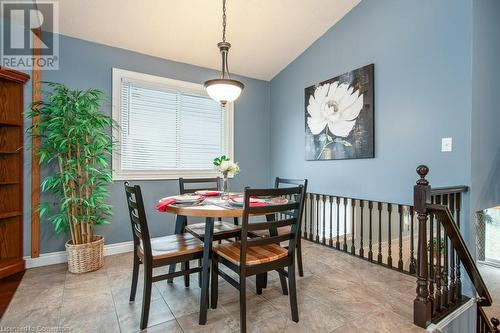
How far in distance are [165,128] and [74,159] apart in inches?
46.9

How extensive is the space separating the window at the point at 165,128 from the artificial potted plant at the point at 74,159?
46cm

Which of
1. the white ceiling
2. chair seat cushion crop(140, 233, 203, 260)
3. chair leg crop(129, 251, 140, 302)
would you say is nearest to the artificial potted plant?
the white ceiling

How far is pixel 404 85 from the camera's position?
2701 millimetres

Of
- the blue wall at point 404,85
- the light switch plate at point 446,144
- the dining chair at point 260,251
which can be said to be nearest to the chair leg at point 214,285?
the dining chair at point 260,251

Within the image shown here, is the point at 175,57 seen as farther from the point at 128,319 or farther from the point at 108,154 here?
the point at 128,319

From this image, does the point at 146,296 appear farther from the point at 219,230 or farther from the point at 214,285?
the point at 219,230

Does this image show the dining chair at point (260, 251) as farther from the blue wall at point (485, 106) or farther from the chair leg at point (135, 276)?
the blue wall at point (485, 106)

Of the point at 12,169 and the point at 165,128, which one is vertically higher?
the point at 165,128

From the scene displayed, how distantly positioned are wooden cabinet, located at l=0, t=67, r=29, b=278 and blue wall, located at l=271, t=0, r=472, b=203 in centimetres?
348

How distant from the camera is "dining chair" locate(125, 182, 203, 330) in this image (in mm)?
1733

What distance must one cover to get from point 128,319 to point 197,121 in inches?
104

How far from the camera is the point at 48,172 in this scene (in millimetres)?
2863

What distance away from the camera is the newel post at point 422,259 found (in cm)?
180

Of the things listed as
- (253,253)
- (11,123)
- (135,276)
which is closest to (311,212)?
(253,253)
